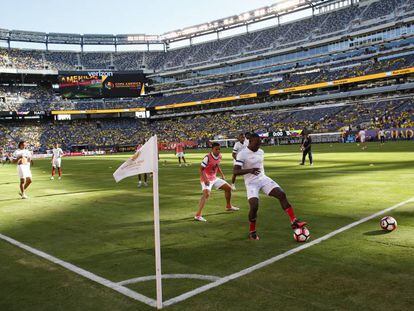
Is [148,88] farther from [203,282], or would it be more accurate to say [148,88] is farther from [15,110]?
[203,282]

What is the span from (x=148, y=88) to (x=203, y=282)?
102 m

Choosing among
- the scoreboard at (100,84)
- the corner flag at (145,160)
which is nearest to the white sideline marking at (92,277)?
the corner flag at (145,160)

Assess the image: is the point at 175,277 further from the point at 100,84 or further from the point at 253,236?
the point at 100,84

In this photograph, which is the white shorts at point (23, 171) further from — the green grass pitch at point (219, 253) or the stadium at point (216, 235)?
the green grass pitch at point (219, 253)

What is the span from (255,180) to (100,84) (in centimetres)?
9269

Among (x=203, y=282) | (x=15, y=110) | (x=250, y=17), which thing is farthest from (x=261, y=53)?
(x=203, y=282)

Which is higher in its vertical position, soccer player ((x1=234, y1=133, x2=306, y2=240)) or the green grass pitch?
soccer player ((x1=234, y1=133, x2=306, y2=240))

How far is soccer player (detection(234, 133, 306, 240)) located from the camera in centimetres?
794

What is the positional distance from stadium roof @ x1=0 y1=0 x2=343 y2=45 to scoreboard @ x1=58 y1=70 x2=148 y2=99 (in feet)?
37.9

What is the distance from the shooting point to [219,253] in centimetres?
712

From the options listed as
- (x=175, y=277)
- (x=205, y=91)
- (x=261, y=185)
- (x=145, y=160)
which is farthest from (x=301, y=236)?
(x=205, y=91)

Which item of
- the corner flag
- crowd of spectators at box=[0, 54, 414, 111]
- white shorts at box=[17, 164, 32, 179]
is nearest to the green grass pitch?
the corner flag

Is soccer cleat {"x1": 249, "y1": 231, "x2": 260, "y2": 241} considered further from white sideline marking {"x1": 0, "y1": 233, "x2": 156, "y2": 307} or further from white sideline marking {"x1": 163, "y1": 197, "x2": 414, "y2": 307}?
white sideline marking {"x1": 0, "y1": 233, "x2": 156, "y2": 307}

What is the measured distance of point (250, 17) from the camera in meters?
91.1
